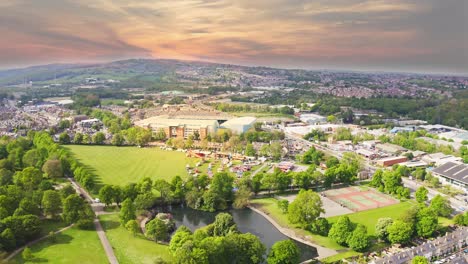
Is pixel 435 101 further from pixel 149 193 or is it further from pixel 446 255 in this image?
pixel 149 193

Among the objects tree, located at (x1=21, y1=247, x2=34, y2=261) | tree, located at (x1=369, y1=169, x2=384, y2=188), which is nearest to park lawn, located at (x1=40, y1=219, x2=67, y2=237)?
tree, located at (x1=21, y1=247, x2=34, y2=261)

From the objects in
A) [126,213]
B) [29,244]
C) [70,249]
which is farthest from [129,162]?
[70,249]

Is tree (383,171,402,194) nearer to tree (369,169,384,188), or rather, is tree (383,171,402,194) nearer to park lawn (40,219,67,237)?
tree (369,169,384,188)

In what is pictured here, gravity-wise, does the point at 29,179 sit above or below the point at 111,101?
below

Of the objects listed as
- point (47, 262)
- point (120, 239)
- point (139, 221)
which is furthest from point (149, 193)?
point (47, 262)

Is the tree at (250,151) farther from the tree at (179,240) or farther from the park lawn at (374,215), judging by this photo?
the tree at (179,240)

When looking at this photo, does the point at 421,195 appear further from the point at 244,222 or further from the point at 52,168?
the point at 52,168
